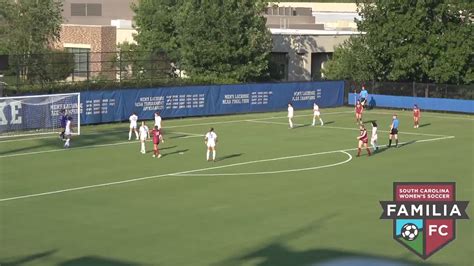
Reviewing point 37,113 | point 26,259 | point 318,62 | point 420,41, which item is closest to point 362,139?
point 37,113

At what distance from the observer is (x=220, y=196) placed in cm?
3284

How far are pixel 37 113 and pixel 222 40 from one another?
21.8 meters

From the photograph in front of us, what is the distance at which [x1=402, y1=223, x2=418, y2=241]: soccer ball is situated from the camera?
59.2 feet

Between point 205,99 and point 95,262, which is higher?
point 205,99

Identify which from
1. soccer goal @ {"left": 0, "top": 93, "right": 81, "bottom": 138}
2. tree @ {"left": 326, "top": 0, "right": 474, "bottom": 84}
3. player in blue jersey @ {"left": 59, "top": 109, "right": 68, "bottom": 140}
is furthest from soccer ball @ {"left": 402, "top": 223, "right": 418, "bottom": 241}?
tree @ {"left": 326, "top": 0, "right": 474, "bottom": 84}

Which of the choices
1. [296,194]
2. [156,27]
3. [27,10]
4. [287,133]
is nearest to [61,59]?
[27,10]

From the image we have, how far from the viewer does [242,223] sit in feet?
92.7

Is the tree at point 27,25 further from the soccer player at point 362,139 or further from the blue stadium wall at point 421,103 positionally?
the soccer player at point 362,139

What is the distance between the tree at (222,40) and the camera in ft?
227

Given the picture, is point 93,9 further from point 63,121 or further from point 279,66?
point 63,121

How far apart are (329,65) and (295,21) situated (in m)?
25.2

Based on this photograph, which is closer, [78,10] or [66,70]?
[66,70]

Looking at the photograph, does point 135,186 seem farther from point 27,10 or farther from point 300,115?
point 27,10

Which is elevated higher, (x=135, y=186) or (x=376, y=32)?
(x=376, y=32)
